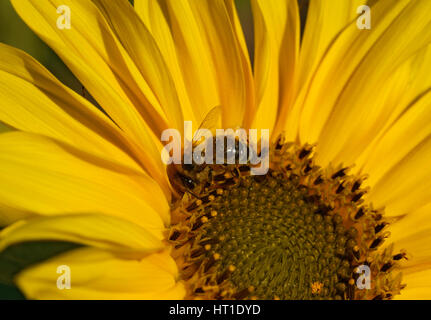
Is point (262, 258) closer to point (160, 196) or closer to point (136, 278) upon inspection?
point (160, 196)

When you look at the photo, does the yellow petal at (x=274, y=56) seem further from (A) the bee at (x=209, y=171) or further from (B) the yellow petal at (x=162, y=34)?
(B) the yellow petal at (x=162, y=34)

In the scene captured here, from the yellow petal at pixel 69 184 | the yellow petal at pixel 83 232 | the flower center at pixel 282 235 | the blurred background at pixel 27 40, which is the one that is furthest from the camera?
the blurred background at pixel 27 40

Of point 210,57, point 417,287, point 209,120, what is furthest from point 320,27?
point 417,287

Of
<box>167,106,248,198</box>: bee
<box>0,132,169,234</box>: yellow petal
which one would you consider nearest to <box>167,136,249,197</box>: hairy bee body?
<box>167,106,248,198</box>: bee

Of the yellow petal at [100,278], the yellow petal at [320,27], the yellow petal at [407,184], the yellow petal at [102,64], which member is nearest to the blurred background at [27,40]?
the yellow petal at [320,27]

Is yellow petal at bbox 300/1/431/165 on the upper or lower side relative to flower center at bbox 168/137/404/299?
upper

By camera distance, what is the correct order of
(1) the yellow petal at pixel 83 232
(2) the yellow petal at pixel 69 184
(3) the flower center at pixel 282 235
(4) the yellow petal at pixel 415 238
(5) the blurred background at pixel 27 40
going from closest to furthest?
(1) the yellow petal at pixel 83 232 → (2) the yellow petal at pixel 69 184 → (3) the flower center at pixel 282 235 → (4) the yellow petal at pixel 415 238 → (5) the blurred background at pixel 27 40

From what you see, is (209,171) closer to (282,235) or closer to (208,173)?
(208,173)

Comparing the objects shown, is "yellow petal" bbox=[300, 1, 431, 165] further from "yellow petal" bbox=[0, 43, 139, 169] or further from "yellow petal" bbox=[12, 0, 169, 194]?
"yellow petal" bbox=[0, 43, 139, 169]
